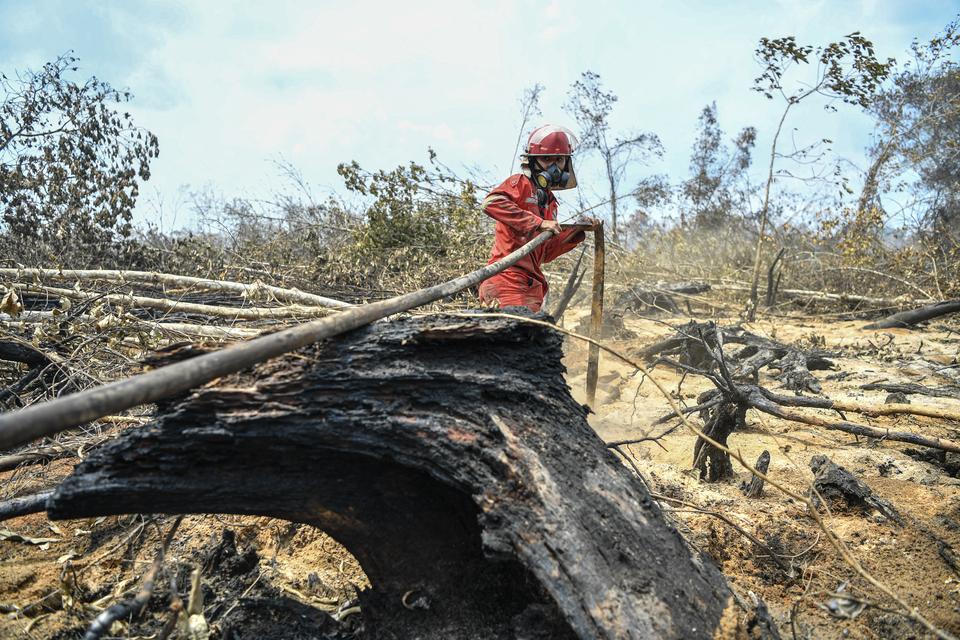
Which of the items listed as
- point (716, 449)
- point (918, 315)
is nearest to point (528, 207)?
point (716, 449)

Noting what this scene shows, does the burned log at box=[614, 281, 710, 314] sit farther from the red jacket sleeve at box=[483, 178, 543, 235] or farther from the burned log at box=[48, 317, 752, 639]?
the burned log at box=[48, 317, 752, 639]

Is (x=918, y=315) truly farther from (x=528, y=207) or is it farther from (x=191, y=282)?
(x=191, y=282)

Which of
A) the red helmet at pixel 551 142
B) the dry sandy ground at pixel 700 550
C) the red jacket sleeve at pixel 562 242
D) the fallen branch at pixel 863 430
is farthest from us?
the red jacket sleeve at pixel 562 242

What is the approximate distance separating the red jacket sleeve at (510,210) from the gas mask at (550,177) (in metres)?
0.22

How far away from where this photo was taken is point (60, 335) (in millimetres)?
4066

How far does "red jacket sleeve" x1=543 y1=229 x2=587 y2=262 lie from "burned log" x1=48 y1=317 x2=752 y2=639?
104 inches

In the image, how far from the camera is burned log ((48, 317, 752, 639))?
63.7 inches

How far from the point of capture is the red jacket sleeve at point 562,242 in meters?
4.58

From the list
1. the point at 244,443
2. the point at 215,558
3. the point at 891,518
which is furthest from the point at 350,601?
the point at 891,518

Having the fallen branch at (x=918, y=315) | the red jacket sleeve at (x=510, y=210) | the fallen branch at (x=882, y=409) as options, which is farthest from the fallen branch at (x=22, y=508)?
the fallen branch at (x=918, y=315)

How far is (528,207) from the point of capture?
437 centimetres

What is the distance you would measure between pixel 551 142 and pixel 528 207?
467 mm

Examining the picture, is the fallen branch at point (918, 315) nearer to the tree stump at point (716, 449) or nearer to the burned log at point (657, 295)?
the burned log at point (657, 295)

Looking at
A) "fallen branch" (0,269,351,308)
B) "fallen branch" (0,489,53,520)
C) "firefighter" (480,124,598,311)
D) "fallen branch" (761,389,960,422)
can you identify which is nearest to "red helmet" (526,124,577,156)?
"firefighter" (480,124,598,311)
